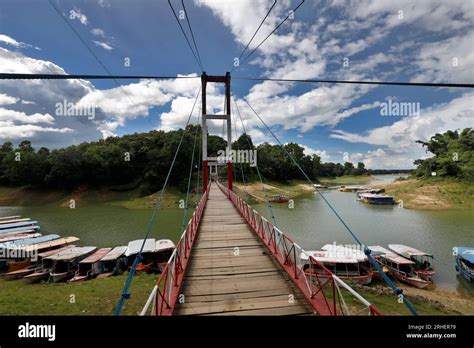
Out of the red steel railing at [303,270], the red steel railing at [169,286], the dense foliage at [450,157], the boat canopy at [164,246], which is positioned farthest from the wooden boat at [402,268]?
the dense foliage at [450,157]

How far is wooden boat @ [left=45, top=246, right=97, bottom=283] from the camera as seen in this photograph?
35.2 feet

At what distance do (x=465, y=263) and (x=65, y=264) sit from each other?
67.3 feet

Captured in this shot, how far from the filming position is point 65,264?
11578 millimetres

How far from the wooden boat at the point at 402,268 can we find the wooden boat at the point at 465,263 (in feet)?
6.18

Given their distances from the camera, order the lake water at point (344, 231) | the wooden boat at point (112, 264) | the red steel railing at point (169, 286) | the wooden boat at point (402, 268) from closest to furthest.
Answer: the red steel railing at point (169, 286) < the wooden boat at point (402, 268) < the wooden boat at point (112, 264) < the lake water at point (344, 231)

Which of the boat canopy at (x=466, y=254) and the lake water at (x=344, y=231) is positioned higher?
the boat canopy at (x=466, y=254)

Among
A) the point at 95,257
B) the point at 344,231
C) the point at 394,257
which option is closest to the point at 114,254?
the point at 95,257

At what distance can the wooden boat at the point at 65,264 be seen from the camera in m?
10.7

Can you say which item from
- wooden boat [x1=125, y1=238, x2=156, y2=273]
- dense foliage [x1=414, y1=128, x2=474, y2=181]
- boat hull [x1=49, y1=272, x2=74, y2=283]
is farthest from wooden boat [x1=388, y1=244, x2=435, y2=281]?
dense foliage [x1=414, y1=128, x2=474, y2=181]

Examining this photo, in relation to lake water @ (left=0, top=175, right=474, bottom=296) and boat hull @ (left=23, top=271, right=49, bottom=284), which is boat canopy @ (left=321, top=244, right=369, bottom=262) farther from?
boat hull @ (left=23, top=271, right=49, bottom=284)

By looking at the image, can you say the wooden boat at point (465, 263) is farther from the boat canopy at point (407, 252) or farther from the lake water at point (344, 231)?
the boat canopy at point (407, 252)

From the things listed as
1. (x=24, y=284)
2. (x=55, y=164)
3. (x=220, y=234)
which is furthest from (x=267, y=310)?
(x=55, y=164)

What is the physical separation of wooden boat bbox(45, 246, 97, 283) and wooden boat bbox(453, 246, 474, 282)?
19.5 meters

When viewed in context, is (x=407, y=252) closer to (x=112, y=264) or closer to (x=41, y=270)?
(x=112, y=264)
